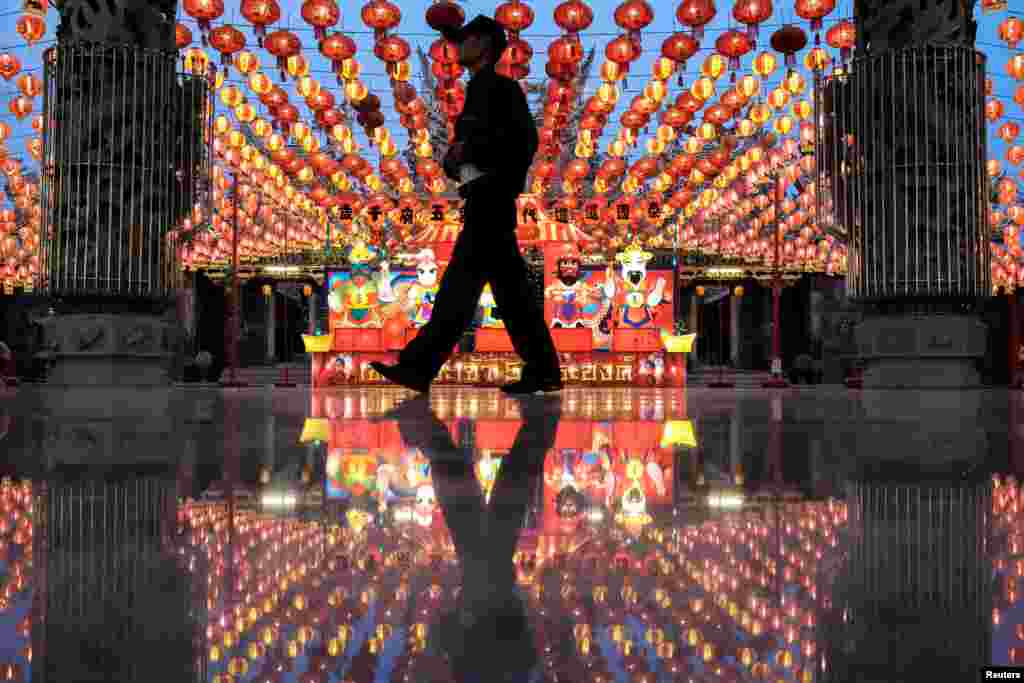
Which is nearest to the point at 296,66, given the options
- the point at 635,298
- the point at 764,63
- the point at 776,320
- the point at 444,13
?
the point at 444,13

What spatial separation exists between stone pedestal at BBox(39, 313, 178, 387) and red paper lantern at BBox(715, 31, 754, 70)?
8.64m

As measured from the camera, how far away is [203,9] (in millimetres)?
11750

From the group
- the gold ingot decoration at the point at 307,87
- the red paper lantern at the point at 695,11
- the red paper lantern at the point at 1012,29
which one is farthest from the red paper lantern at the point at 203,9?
the red paper lantern at the point at 1012,29

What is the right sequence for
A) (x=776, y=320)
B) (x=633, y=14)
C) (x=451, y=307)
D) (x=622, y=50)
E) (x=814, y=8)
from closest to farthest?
(x=451, y=307)
(x=814, y=8)
(x=633, y=14)
(x=622, y=50)
(x=776, y=320)

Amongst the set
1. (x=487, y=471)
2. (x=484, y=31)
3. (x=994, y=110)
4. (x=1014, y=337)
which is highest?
(x=994, y=110)

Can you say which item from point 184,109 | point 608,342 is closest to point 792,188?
point 608,342

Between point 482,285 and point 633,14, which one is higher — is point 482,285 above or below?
below

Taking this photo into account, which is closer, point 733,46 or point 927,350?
point 927,350

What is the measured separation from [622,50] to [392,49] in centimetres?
333

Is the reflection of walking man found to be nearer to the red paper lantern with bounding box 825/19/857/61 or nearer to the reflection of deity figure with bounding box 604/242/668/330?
the red paper lantern with bounding box 825/19/857/61

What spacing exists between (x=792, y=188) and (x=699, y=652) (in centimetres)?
2685

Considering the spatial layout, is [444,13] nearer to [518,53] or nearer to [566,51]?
[518,53]

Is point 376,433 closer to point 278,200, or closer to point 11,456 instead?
point 11,456

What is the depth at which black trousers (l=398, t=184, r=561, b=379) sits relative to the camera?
13.4ft
